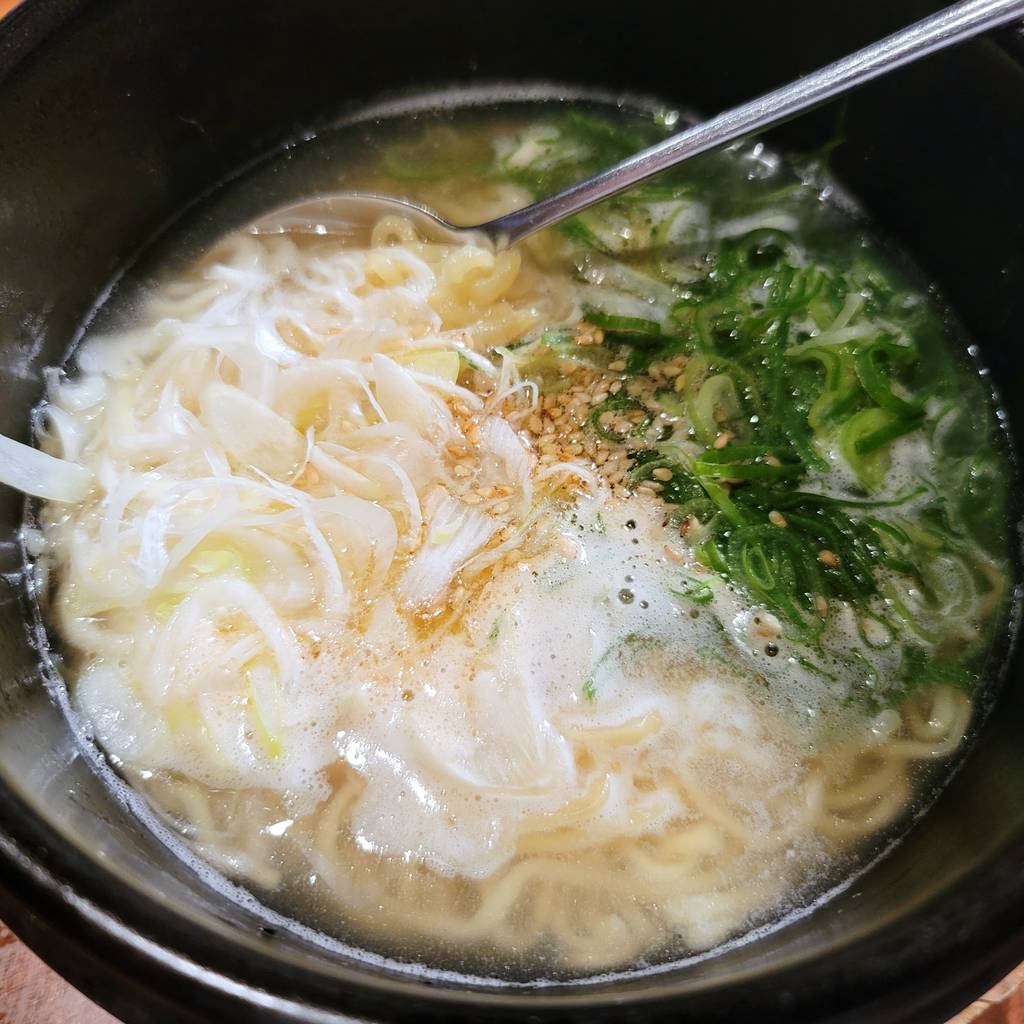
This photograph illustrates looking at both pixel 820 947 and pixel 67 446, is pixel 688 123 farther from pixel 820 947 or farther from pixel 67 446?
pixel 820 947

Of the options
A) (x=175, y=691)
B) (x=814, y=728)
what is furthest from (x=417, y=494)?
(x=814, y=728)

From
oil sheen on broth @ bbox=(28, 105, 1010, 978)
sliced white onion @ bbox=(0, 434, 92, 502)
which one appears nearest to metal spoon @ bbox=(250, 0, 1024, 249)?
oil sheen on broth @ bbox=(28, 105, 1010, 978)

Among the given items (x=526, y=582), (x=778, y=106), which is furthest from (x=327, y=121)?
(x=526, y=582)

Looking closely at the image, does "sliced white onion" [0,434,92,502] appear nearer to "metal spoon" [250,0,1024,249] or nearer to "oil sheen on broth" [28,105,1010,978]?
"oil sheen on broth" [28,105,1010,978]

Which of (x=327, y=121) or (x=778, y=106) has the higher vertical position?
(x=327, y=121)

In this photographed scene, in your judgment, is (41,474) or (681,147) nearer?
(41,474)

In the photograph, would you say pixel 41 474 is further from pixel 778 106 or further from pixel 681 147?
pixel 778 106
